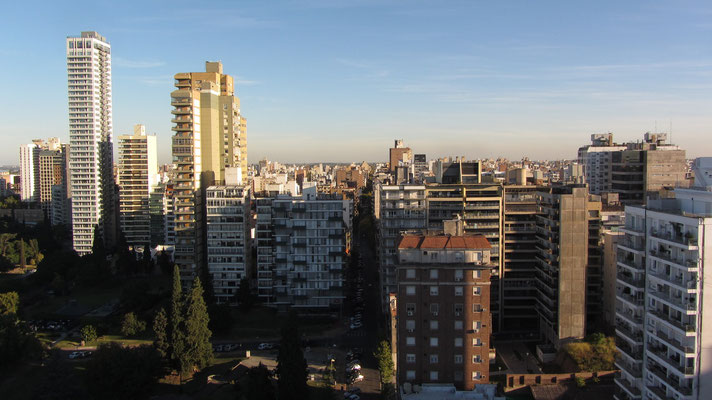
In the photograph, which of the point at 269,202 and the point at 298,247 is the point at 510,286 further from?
the point at 269,202

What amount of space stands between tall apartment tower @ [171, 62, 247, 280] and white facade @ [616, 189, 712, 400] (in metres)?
38.7

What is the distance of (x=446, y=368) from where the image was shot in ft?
82.9

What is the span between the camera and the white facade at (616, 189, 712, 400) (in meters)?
20.9

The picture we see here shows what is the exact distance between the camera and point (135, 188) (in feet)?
253

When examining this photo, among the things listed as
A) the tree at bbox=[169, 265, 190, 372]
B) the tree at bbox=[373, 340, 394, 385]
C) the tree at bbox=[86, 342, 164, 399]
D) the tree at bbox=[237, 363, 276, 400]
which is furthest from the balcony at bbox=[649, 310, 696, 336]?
the tree at bbox=[169, 265, 190, 372]

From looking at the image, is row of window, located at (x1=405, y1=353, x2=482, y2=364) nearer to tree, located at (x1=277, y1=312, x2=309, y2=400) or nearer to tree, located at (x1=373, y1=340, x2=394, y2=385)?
tree, located at (x1=277, y1=312, x2=309, y2=400)

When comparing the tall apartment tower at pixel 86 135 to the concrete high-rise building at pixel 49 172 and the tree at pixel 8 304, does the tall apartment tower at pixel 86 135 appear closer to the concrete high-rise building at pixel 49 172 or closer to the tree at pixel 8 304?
the tree at pixel 8 304

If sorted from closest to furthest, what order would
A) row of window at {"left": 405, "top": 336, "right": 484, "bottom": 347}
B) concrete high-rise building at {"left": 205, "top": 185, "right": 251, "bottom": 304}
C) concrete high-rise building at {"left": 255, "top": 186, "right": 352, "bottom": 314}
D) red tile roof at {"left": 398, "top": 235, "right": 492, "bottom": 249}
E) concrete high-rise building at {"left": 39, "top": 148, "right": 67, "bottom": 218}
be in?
row of window at {"left": 405, "top": 336, "right": 484, "bottom": 347} < red tile roof at {"left": 398, "top": 235, "right": 492, "bottom": 249} < concrete high-rise building at {"left": 255, "top": 186, "right": 352, "bottom": 314} < concrete high-rise building at {"left": 205, "top": 185, "right": 251, "bottom": 304} < concrete high-rise building at {"left": 39, "top": 148, "right": 67, "bottom": 218}

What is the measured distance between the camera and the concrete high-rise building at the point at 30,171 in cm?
11607

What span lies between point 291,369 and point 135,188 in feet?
183

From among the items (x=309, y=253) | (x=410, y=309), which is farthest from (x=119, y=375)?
(x=309, y=253)

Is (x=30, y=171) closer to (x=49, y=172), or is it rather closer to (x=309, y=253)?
(x=49, y=172)

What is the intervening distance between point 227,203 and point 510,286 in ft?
84.2

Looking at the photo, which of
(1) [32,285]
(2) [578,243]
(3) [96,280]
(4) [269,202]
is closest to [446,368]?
(2) [578,243]
